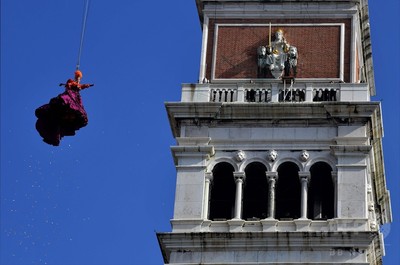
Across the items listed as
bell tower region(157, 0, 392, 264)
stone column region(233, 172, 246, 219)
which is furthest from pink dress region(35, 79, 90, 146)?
stone column region(233, 172, 246, 219)

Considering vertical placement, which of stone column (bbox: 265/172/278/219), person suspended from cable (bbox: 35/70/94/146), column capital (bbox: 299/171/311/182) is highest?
column capital (bbox: 299/171/311/182)

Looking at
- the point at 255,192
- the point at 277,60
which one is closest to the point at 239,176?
the point at 255,192

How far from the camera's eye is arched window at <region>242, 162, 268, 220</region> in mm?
58062

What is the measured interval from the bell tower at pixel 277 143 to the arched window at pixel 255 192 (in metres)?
0.04

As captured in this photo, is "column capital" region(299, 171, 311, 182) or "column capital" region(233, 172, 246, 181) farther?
"column capital" region(233, 172, 246, 181)

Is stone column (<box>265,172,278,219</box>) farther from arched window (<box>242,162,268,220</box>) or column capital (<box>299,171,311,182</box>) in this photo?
column capital (<box>299,171,311,182</box>)

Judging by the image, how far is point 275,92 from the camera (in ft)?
196

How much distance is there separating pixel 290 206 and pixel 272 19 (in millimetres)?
8642

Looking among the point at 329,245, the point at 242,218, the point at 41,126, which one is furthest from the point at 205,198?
the point at 41,126

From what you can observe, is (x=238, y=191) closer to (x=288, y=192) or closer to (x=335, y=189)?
(x=288, y=192)

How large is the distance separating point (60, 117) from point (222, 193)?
583 inches

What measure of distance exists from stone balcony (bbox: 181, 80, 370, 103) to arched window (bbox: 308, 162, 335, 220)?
284 centimetres

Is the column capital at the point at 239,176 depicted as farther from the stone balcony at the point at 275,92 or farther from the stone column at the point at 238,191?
the stone balcony at the point at 275,92

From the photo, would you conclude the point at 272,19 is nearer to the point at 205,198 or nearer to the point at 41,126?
the point at 205,198
